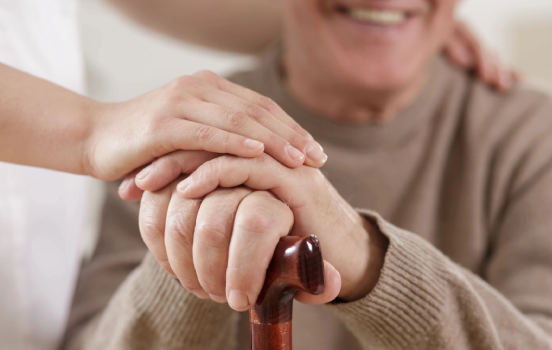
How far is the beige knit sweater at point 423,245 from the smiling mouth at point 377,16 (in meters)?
0.18

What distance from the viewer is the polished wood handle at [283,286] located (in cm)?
38

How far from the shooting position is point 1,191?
0.73 metres

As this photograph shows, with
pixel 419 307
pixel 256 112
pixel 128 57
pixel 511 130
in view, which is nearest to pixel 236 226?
pixel 256 112

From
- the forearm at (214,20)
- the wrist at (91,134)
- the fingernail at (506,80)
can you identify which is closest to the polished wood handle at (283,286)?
the wrist at (91,134)

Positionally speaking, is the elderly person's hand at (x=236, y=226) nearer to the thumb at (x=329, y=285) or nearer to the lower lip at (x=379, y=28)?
the thumb at (x=329, y=285)

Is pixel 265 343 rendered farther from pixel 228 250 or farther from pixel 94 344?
pixel 94 344

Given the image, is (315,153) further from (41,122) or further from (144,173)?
(41,122)

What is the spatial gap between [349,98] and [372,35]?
0.42 ft

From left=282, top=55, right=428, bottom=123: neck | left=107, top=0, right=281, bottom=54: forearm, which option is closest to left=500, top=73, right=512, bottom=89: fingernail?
left=282, top=55, right=428, bottom=123: neck

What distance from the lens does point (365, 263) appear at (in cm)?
52

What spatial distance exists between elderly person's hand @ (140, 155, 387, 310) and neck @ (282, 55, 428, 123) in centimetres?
49

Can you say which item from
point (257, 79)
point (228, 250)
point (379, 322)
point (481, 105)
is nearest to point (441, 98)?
point (481, 105)

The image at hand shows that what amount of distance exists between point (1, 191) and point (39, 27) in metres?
0.27

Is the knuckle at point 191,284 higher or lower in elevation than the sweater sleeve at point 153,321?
higher
